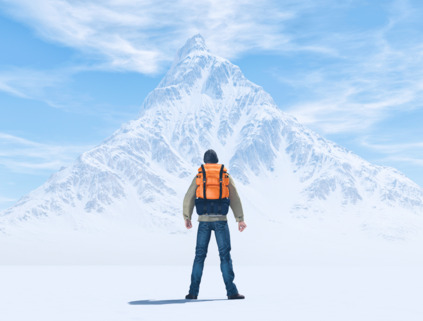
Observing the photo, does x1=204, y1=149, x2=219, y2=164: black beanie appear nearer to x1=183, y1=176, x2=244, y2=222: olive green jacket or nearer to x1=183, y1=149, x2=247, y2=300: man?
x1=183, y1=149, x2=247, y2=300: man

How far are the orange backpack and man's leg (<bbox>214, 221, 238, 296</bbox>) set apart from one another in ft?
2.64

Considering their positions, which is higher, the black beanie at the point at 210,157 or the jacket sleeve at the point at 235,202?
the black beanie at the point at 210,157

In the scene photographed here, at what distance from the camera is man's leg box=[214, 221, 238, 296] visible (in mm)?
15180

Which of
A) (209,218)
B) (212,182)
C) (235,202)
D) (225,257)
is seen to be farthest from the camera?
(235,202)

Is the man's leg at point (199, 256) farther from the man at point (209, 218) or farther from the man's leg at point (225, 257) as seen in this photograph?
the man's leg at point (225, 257)

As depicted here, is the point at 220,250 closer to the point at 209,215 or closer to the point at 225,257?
the point at 225,257

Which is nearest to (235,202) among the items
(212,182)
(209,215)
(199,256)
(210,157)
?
(209,215)

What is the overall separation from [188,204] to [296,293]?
15.4 ft

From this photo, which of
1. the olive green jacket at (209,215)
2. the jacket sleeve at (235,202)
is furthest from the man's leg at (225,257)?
the jacket sleeve at (235,202)

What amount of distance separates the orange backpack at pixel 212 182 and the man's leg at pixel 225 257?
80 centimetres

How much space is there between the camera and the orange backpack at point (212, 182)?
1509cm

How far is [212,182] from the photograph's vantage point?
1509 centimetres

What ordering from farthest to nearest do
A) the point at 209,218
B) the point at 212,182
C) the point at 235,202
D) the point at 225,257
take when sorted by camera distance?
the point at 235,202 → the point at 225,257 → the point at 209,218 → the point at 212,182

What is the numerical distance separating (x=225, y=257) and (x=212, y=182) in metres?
2.09
